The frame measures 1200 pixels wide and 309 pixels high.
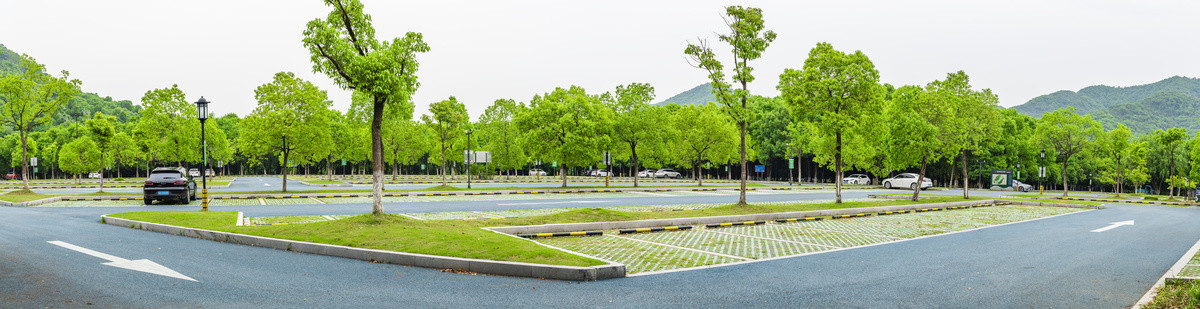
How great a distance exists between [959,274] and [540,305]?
6257 millimetres

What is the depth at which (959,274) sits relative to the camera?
8711mm

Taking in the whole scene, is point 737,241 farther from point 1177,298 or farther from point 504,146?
point 504,146

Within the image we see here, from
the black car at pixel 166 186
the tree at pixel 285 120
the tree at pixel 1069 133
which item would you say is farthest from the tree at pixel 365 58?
the tree at pixel 1069 133

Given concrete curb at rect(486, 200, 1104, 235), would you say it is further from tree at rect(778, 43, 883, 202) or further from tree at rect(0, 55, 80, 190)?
tree at rect(0, 55, 80, 190)

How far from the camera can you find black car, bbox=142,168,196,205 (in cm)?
2299

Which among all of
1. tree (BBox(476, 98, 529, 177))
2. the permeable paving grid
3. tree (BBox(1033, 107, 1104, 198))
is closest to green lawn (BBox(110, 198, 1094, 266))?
the permeable paving grid

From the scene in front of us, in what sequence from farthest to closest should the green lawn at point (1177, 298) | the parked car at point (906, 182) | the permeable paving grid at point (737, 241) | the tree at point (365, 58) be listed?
the parked car at point (906, 182)
the tree at point (365, 58)
the permeable paving grid at point (737, 241)
the green lawn at point (1177, 298)

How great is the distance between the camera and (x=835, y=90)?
23.5 m

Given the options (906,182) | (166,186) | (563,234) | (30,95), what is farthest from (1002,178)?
(30,95)

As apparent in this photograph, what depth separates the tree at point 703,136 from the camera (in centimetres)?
5303

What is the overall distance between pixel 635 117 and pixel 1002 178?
3506 centimetres

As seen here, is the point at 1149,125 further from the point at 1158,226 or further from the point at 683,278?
the point at 683,278

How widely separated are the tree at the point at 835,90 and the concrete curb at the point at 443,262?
692 inches

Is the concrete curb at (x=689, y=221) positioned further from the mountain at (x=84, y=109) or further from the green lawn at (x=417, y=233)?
the mountain at (x=84, y=109)
